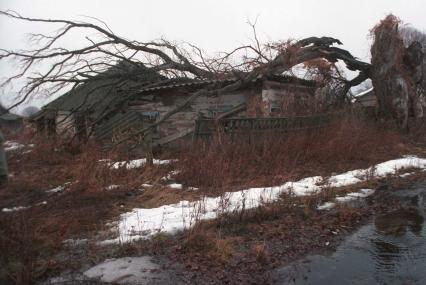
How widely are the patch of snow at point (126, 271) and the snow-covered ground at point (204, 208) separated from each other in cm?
51

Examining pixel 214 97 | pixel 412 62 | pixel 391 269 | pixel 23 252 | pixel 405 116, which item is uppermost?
pixel 412 62

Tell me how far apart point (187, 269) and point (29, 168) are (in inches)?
320

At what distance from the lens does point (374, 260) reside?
4.70 m

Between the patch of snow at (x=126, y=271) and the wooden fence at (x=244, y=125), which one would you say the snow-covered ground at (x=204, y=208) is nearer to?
the patch of snow at (x=126, y=271)

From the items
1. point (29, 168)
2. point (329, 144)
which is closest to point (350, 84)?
point (329, 144)

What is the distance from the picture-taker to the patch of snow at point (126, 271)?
4172 millimetres

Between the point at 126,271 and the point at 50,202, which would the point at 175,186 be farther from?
the point at 126,271

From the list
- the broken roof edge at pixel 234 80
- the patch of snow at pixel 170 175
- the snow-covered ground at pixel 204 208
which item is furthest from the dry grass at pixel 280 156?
the broken roof edge at pixel 234 80

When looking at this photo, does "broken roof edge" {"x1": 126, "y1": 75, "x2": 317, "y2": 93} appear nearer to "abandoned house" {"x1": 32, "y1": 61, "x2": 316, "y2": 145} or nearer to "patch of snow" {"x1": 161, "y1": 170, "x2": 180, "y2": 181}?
"abandoned house" {"x1": 32, "y1": 61, "x2": 316, "y2": 145}

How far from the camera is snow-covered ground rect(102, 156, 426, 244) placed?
5.66 metres

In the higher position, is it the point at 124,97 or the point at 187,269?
the point at 124,97

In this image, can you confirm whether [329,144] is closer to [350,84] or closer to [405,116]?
[405,116]

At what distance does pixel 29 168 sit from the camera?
1095 centimetres

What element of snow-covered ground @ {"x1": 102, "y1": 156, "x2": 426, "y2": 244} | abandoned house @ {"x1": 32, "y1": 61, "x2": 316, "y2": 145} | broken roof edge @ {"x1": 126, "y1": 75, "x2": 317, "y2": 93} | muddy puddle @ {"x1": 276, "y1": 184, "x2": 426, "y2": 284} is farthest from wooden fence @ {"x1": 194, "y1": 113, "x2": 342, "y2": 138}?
muddy puddle @ {"x1": 276, "y1": 184, "x2": 426, "y2": 284}
